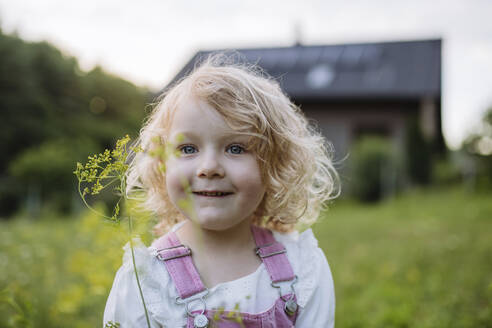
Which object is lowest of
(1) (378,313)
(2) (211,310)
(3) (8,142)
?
(1) (378,313)

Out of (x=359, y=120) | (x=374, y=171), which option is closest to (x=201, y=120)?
(x=374, y=171)

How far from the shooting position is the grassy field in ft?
7.72

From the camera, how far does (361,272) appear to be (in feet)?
12.8

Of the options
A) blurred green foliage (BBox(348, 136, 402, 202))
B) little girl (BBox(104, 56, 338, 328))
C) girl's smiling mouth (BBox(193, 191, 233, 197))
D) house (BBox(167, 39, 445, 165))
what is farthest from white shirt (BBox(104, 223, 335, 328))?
house (BBox(167, 39, 445, 165))

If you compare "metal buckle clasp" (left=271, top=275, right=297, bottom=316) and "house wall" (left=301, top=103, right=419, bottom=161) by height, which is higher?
"house wall" (left=301, top=103, right=419, bottom=161)

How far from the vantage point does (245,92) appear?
1387 millimetres

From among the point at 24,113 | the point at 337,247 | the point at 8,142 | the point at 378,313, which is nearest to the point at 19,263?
the point at 378,313

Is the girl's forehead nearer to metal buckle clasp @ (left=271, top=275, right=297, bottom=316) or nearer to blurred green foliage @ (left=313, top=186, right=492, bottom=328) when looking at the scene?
metal buckle clasp @ (left=271, top=275, right=297, bottom=316)

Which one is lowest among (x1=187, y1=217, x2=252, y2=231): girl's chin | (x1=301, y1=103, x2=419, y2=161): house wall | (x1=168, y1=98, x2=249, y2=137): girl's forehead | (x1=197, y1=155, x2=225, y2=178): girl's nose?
(x1=187, y1=217, x2=252, y2=231): girl's chin

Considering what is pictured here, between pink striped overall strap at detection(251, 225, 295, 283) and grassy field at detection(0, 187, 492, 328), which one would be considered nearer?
pink striped overall strap at detection(251, 225, 295, 283)

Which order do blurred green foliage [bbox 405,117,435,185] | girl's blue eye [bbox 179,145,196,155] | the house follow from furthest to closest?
the house → blurred green foliage [bbox 405,117,435,185] → girl's blue eye [bbox 179,145,196,155]

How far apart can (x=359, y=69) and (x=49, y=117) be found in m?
12.0

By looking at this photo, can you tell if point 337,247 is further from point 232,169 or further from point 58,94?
point 58,94

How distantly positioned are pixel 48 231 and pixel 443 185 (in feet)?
34.3
